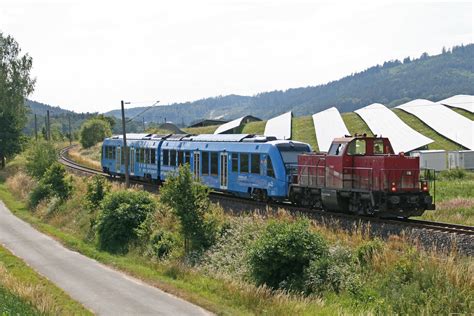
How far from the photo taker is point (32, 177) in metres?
57.8

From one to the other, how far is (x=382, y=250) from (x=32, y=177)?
46.3m

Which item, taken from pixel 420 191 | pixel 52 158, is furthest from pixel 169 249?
pixel 52 158

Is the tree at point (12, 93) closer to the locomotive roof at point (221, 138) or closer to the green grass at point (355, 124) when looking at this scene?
the locomotive roof at point (221, 138)

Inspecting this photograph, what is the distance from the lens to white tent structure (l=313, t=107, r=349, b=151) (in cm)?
8688

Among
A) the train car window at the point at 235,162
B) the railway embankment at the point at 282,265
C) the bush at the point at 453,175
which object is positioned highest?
the train car window at the point at 235,162

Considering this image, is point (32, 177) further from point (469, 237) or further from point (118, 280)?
point (469, 237)

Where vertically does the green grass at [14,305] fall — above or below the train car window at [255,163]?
below

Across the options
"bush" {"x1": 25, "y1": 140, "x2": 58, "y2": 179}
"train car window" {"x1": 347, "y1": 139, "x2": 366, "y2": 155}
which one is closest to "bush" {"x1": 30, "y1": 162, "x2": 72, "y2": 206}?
"bush" {"x1": 25, "y1": 140, "x2": 58, "y2": 179}

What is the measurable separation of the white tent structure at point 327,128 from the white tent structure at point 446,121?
44.3 feet

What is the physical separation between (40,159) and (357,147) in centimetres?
3765

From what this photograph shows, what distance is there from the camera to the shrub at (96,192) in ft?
124

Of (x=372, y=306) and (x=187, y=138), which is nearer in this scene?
(x=372, y=306)

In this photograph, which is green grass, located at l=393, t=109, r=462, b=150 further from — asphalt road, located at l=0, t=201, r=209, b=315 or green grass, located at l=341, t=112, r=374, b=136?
asphalt road, located at l=0, t=201, r=209, b=315

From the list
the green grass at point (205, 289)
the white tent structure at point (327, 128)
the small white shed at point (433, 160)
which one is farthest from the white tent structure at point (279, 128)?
the green grass at point (205, 289)
